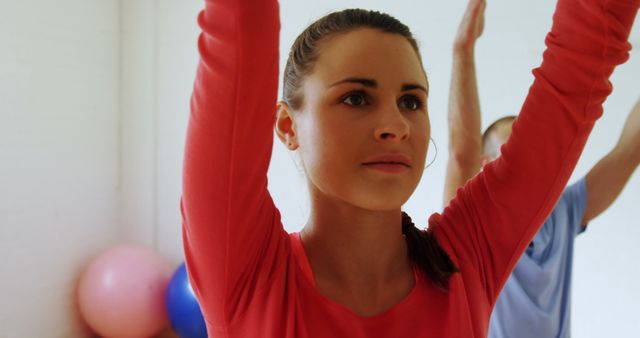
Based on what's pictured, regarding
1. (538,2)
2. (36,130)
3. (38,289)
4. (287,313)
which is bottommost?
(38,289)

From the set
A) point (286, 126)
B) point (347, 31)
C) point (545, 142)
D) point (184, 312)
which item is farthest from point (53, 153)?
point (545, 142)

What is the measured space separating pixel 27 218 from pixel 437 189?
2068 mm

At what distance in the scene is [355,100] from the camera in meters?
0.67

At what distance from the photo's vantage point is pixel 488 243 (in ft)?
2.49

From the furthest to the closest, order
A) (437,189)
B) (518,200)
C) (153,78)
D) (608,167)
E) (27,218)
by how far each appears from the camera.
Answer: (153,78) → (437,189) → (27,218) → (608,167) → (518,200)

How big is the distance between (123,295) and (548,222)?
6.22ft

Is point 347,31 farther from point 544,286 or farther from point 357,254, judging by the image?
point 544,286

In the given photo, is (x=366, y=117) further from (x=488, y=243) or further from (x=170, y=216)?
(x=170, y=216)

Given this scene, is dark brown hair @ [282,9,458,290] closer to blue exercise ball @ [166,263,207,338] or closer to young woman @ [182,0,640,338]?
young woman @ [182,0,640,338]

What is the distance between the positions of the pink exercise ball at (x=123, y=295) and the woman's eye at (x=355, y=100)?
201 centimetres

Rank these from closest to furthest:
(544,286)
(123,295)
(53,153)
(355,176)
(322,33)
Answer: (355,176) < (322,33) < (544,286) < (123,295) < (53,153)

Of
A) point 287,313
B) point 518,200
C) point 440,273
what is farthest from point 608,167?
point 287,313

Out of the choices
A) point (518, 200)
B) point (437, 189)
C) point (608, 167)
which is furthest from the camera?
point (437, 189)

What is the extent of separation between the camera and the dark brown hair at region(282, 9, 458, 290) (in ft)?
2.30
